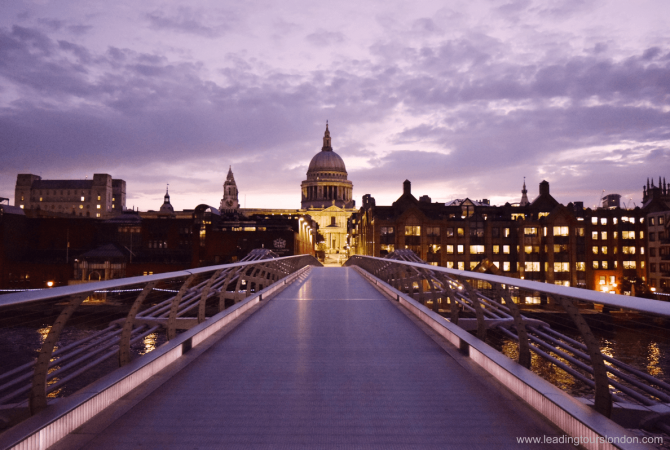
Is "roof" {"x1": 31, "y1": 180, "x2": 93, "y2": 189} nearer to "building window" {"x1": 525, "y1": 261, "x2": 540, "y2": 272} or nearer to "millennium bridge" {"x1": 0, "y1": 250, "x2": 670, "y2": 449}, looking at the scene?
"building window" {"x1": 525, "y1": 261, "x2": 540, "y2": 272}

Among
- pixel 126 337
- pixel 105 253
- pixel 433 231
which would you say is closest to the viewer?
pixel 126 337

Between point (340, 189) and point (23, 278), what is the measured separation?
137 meters

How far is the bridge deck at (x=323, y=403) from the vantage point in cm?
390

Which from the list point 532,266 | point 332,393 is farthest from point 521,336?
point 532,266

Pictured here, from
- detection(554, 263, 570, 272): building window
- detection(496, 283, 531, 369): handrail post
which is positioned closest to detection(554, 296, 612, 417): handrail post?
detection(496, 283, 531, 369): handrail post

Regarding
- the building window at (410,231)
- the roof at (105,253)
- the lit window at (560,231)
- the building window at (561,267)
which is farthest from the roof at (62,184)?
the building window at (561,267)

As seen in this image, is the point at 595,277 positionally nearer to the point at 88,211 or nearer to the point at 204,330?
the point at 204,330

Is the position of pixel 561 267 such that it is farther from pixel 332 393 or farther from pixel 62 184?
pixel 62 184

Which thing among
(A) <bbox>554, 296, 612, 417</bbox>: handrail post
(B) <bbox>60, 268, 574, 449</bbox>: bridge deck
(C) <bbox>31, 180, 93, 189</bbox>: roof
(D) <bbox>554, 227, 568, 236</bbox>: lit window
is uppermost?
(C) <bbox>31, 180, 93, 189</bbox>: roof

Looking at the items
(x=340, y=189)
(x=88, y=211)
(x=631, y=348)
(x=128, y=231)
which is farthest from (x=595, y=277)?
(x=88, y=211)

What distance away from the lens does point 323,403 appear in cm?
472

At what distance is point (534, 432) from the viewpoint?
398cm

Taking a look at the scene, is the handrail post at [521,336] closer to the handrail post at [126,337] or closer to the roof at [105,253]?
the handrail post at [126,337]

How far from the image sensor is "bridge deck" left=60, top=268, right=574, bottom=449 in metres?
3.90
